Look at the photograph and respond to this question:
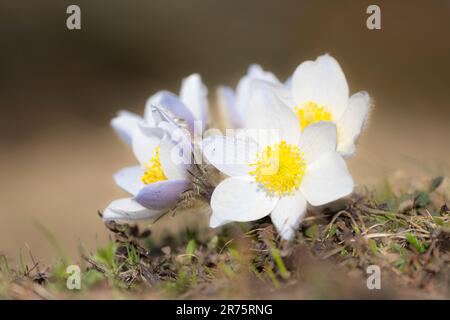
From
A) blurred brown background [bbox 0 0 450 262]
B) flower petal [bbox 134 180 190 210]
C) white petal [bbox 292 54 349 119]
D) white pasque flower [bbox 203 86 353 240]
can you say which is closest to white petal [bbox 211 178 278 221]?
white pasque flower [bbox 203 86 353 240]

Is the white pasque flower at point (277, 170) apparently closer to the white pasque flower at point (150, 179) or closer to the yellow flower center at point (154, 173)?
the white pasque flower at point (150, 179)

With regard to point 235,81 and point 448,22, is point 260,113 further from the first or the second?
point 448,22

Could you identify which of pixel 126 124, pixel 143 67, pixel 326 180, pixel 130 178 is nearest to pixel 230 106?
pixel 126 124

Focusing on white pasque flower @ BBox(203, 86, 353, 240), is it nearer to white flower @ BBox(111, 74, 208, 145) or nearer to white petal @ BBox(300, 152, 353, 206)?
white petal @ BBox(300, 152, 353, 206)

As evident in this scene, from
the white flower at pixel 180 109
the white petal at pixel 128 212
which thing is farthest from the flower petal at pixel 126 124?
the white petal at pixel 128 212

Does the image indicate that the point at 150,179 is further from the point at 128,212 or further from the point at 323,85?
the point at 323,85
